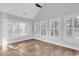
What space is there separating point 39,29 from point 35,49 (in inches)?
16.4

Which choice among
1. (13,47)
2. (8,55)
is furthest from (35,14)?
(8,55)

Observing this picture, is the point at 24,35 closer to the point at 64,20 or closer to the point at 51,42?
the point at 51,42

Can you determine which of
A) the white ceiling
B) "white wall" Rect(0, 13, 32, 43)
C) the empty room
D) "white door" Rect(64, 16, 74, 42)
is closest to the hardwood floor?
the empty room

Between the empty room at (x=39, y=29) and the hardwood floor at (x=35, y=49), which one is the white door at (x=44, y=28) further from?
the hardwood floor at (x=35, y=49)

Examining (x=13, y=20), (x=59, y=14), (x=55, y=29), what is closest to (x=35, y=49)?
(x=55, y=29)

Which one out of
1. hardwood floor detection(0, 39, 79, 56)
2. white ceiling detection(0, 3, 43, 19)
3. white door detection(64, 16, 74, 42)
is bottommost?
hardwood floor detection(0, 39, 79, 56)

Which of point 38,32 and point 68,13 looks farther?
point 38,32

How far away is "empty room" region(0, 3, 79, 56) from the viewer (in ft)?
6.14

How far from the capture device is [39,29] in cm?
197

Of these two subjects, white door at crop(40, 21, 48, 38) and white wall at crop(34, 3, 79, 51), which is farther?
white door at crop(40, 21, 48, 38)

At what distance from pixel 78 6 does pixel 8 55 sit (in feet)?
5.51

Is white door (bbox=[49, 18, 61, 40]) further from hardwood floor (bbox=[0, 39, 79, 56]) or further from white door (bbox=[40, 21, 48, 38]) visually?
hardwood floor (bbox=[0, 39, 79, 56])

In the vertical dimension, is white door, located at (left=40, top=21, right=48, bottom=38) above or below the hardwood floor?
above

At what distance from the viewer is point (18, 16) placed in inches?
74.4
